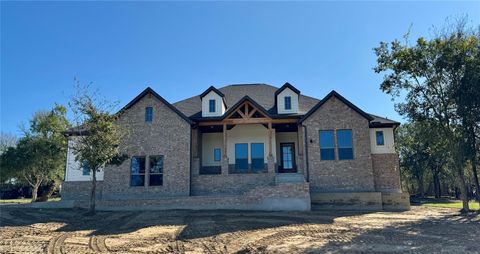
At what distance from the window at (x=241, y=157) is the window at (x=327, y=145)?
5.57m

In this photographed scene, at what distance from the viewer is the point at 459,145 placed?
62.6 ft

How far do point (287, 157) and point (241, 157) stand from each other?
11.1 feet

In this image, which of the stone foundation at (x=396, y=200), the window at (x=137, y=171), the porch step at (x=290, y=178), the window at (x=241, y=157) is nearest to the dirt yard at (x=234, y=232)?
the stone foundation at (x=396, y=200)

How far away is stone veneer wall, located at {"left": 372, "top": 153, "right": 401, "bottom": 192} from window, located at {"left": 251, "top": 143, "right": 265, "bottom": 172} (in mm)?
7360

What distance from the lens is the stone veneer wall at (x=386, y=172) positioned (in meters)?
21.0

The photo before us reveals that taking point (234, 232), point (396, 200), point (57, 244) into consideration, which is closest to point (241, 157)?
point (396, 200)

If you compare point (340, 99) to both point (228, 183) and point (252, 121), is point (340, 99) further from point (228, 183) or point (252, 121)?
point (228, 183)

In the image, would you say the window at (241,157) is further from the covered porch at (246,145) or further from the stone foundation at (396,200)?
the stone foundation at (396,200)

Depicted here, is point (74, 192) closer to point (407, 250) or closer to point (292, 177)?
point (292, 177)

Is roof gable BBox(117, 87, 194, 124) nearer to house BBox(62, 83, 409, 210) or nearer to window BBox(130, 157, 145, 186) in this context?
house BBox(62, 83, 409, 210)

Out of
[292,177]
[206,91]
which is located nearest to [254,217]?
[292,177]

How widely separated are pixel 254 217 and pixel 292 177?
17.5ft

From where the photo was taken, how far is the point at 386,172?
69.5 ft

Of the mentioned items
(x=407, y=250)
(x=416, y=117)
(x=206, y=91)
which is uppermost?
(x=206, y=91)
